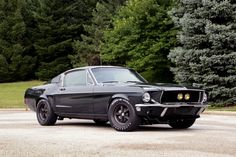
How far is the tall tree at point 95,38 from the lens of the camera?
5879cm

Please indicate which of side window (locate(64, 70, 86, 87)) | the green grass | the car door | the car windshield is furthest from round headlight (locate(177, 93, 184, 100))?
the green grass

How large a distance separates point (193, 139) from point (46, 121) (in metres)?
4.84

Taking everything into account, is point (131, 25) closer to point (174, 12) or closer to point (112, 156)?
point (174, 12)

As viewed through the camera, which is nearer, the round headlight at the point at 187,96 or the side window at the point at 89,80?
the round headlight at the point at 187,96

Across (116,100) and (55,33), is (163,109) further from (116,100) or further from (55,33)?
(55,33)

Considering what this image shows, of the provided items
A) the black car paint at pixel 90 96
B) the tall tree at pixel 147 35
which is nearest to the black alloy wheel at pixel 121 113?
the black car paint at pixel 90 96

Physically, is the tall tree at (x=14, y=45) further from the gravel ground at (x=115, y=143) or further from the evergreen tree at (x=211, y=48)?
the gravel ground at (x=115, y=143)

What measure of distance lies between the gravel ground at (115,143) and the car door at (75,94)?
0.77 m

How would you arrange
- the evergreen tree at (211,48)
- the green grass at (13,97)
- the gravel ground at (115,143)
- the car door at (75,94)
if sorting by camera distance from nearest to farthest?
the gravel ground at (115,143) < the car door at (75,94) < the evergreen tree at (211,48) < the green grass at (13,97)

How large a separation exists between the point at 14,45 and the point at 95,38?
11.9 metres

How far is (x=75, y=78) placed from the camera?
13070 millimetres

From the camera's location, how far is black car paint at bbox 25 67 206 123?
11.2 metres

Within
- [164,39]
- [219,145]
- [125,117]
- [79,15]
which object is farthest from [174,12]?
[79,15]

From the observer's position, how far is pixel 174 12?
91.7 ft
